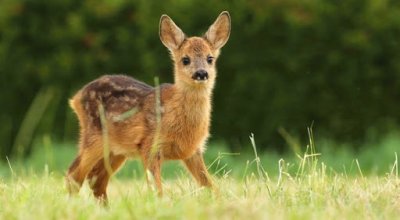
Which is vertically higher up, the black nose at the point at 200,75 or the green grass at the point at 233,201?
the black nose at the point at 200,75

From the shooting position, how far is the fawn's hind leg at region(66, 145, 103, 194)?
28.1 ft

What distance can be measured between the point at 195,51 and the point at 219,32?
43 cm

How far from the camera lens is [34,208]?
571 centimetres

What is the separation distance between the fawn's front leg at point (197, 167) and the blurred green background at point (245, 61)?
5.45m

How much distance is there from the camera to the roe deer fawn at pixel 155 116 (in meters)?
8.15

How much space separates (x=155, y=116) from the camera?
8250mm

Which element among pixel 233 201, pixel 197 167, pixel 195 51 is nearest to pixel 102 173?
pixel 197 167

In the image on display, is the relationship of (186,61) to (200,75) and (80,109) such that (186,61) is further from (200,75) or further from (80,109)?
(80,109)

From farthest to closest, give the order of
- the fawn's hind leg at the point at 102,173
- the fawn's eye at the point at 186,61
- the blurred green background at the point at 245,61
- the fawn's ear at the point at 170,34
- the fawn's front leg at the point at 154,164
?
1. the blurred green background at the point at 245,61
2. the fawn's ear at the point at 170,34
3. the fawn's hind leg at the point at 102,173
4. the fawn's eye at the point at 186,61
5. the fawn's front leg at the point at 154,164

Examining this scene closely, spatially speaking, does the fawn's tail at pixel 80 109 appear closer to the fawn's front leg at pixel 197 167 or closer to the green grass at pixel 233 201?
the green grass at pixel 233 201

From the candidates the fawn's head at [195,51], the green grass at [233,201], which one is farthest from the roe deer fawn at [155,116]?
the green grass at [233,201]

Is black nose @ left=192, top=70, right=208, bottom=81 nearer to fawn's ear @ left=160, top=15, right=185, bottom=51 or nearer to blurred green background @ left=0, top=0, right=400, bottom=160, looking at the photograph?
fawn's ear @ left=160, top=15, right=185, bottom=51

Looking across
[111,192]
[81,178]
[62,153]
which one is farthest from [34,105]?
[81,178]

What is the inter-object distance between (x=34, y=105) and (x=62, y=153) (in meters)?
1.10
